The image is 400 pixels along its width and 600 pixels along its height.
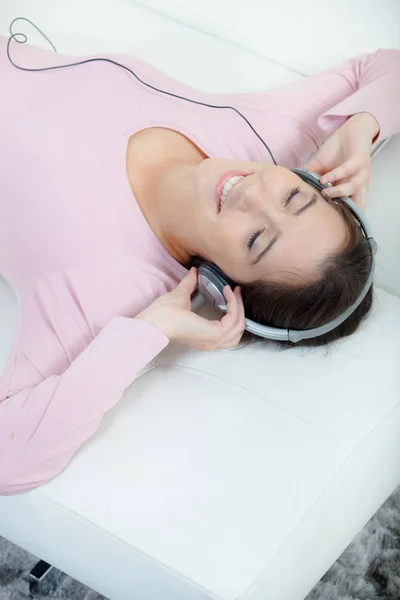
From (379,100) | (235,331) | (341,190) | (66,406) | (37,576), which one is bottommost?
(37,576)

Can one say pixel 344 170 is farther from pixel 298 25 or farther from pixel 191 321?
pixel 298 25

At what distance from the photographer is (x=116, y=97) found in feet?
4.13

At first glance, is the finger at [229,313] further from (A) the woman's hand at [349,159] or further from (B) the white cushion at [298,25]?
(B) the white cushion at [298,25]

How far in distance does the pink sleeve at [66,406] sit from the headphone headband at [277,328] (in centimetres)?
15

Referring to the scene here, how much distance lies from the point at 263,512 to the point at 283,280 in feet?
1.24

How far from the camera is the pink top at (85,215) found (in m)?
0.96

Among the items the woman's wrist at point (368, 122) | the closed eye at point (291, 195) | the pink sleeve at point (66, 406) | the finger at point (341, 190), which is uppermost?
the woman's wrist at point (368, 122)

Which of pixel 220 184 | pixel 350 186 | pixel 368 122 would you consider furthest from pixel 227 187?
pixel 368 122

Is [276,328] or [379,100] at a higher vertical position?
[379,100]

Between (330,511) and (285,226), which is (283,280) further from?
(330,511)

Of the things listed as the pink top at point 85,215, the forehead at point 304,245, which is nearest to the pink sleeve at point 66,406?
the pink top at point 85,215

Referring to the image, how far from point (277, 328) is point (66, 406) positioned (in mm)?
377

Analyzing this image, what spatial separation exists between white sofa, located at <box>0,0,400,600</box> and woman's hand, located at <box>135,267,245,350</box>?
5 centimetres

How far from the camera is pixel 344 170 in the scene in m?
1.18
